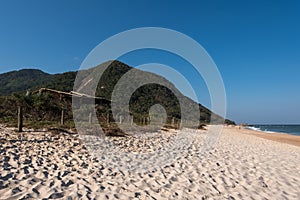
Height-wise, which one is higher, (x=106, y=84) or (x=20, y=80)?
(x=20, y=80)

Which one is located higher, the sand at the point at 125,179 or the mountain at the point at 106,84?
the mountain at the point at 106,84

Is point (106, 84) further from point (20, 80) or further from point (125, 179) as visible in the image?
point (125, 179)

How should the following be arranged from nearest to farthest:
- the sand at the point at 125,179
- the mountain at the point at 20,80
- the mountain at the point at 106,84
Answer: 1. the sand at the point at 125,179
2. the mountain at the point at 106,84
3. the mountain at the point at 20,80

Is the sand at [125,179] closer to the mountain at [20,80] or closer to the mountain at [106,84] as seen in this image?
the mountain at [106,84]

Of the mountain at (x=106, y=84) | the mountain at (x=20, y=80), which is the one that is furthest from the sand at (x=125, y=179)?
the mountain at (x=20, y=80)

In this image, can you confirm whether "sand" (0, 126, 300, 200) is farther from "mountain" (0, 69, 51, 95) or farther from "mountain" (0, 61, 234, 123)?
"mountain" (0, 69, 51, 95)

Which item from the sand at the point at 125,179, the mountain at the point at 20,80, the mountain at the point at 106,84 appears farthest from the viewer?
the mountain at the point at 20,80

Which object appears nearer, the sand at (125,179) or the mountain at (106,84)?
the sand at (125,179)

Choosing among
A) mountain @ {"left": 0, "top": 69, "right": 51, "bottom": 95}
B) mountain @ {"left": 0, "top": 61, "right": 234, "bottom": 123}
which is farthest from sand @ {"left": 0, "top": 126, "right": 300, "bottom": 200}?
mountain @ {"left": 0, "top": 69, "right": 51, "bottom": 95}

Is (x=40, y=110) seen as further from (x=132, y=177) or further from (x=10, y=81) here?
(x=10, y=81)

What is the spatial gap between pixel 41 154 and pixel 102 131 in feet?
20.0

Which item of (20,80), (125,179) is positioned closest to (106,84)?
(20,80)

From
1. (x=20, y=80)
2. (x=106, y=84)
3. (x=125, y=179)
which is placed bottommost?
(x=125, y=179)

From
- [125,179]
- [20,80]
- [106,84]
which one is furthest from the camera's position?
[20,80]
